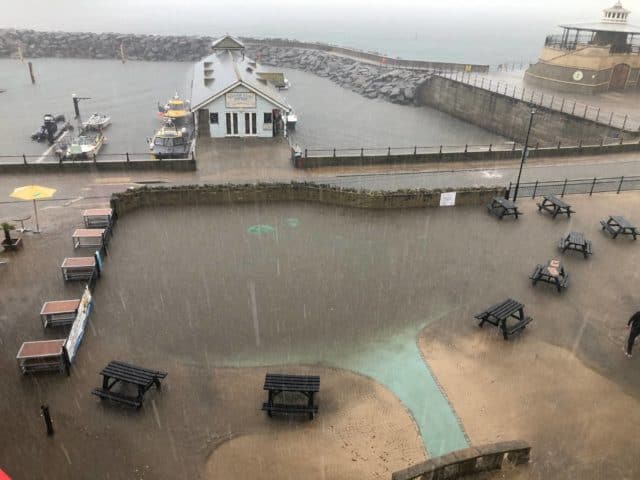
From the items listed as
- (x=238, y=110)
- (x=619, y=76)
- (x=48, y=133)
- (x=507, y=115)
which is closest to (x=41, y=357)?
(x=238, y=110)

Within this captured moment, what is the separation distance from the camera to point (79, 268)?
16.5 meters

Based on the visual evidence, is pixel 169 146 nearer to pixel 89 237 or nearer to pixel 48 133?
pixel 89 237

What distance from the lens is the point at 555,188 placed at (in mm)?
25719

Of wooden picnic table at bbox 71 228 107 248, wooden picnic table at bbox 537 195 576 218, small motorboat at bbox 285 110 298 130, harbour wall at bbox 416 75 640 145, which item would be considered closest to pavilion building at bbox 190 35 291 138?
small motorboat at bbox 285 110 298 130

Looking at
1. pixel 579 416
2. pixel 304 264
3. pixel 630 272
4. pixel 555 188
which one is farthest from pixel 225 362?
pixel 555 188

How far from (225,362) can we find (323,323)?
319 cm

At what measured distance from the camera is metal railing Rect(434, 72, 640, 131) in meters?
39.6

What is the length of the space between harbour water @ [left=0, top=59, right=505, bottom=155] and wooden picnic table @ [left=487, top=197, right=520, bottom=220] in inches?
932

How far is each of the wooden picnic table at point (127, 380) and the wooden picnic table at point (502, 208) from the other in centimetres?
1596

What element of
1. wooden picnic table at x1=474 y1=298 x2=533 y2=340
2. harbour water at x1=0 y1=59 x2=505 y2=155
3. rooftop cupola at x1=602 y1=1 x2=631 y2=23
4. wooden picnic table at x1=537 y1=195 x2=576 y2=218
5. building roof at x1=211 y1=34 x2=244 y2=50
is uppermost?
rooftop cupola at x1=602 y1=1 x2=631 y2=23

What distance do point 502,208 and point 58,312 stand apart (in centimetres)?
1786

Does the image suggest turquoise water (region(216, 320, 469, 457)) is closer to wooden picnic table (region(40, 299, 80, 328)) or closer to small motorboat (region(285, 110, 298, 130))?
wooden picnic table (region(40, 299, 80, 328))

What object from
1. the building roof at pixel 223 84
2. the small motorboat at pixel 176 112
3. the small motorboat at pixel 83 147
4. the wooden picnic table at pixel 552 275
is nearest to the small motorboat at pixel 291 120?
the building roof at pixel 223 84

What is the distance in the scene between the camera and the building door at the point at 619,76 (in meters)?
51.7
